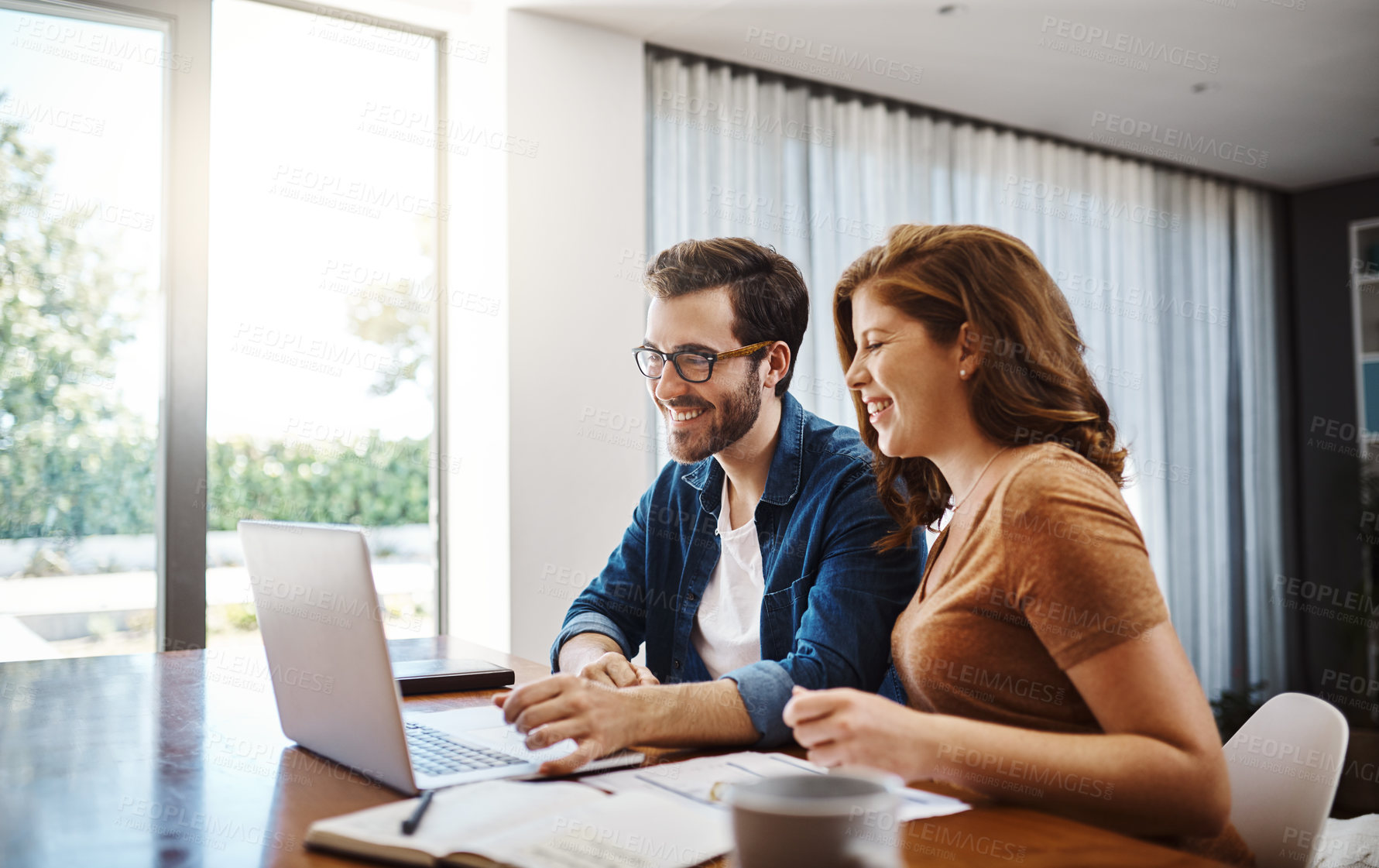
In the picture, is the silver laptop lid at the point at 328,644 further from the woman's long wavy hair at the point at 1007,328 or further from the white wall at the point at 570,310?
the white wall at the point at 570,310

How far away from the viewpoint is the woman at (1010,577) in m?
1.00

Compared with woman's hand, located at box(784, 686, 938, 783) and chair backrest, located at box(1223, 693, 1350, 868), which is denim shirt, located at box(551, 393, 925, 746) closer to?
woman's hand, located at box(784, 686, 938, 783)

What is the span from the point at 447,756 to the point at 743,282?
3.12 feet

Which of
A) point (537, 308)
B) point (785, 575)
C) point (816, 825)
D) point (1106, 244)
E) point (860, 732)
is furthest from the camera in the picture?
point (1106, 244)

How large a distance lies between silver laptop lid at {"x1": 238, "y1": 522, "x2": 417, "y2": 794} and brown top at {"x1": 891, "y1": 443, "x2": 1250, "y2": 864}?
625 millimetres

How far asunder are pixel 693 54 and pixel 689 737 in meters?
3.03

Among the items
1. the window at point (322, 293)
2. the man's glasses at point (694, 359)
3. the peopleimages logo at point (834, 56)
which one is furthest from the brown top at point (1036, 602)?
the peopleimages logo at point (834, 56)

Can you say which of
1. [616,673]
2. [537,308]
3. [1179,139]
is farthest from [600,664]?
[1179,139]

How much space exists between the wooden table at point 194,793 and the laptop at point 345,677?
0.04 m

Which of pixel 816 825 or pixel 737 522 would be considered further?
pixel 737 522

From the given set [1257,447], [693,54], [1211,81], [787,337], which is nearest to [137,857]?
[787,337]

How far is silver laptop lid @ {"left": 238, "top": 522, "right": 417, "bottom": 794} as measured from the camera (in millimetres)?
976

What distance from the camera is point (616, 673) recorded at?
143cm

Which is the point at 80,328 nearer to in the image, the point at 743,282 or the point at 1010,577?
the point at 743,282
